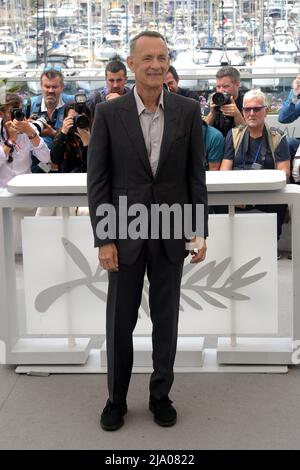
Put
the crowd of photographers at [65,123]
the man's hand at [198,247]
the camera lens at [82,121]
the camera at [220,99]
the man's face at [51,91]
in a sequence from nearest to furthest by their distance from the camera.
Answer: the man's hand at [198,247] → the camera lens at [82,121] → the crowd of photographers at [65,123] → the camera at [220,99] → the man's face at [51,91]

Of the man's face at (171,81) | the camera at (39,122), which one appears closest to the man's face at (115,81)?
the man's face at (171,81)

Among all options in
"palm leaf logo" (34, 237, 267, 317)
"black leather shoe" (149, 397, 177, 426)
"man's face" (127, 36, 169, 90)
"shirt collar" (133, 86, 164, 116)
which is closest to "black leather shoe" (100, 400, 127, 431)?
"black leather shoe" (149, 397, 177, 426)

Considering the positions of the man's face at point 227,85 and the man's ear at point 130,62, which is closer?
the man's ear at point 130,62

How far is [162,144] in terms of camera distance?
320 centimetres

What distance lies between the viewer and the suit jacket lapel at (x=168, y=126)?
10.5 ft

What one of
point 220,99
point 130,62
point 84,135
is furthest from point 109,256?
point 220,99

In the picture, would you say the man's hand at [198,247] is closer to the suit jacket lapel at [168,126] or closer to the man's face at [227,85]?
the suit jacket lapel at [168,126]

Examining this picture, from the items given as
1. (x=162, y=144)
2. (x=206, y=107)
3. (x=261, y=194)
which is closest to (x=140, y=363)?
(x=261, y=194)

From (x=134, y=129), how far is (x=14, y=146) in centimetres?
310

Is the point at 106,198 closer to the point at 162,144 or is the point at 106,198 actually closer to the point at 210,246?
the point at 162,144

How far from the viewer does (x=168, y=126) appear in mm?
3223

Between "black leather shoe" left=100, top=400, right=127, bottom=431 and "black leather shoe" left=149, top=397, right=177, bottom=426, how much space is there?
13 centimetres

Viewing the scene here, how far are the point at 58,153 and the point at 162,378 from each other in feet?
8.55

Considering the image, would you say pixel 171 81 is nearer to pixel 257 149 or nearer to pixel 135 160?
pixel 257 149
